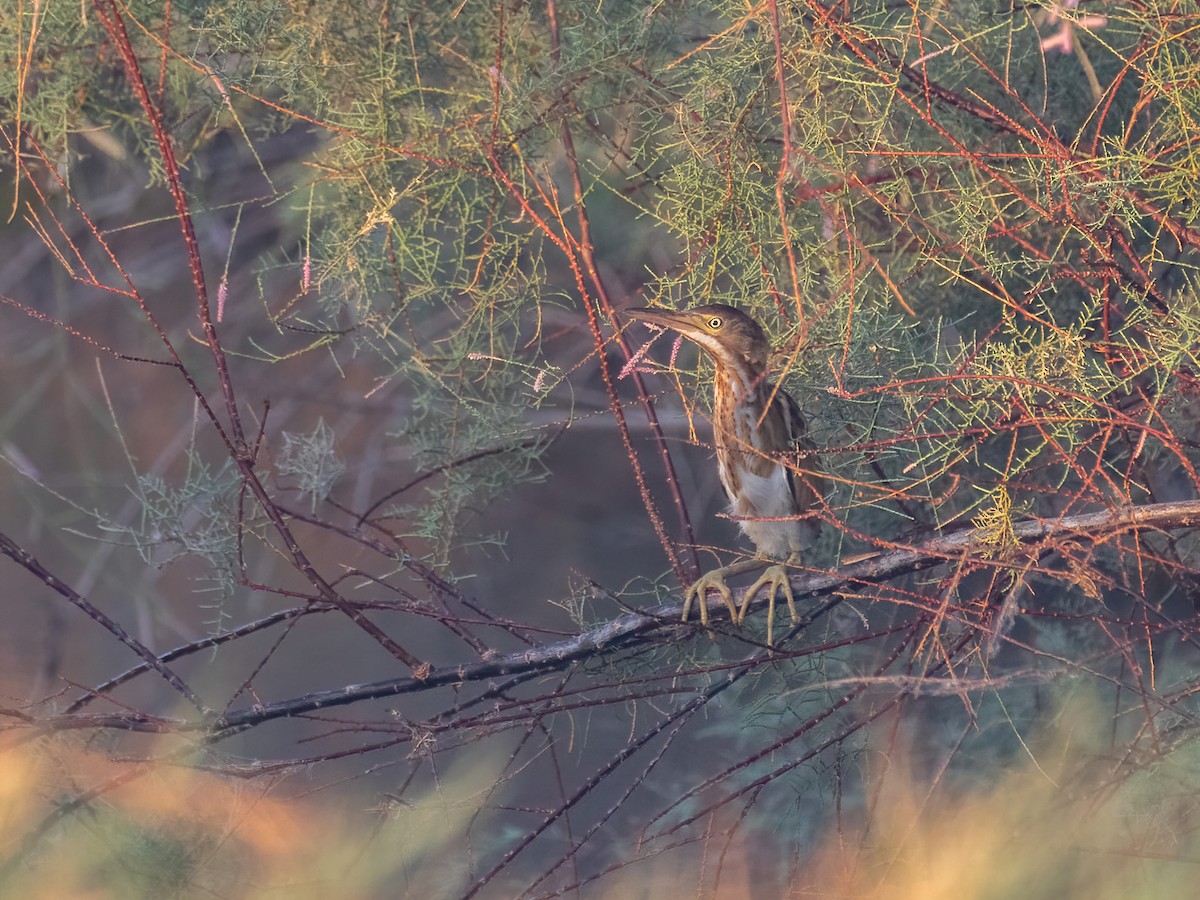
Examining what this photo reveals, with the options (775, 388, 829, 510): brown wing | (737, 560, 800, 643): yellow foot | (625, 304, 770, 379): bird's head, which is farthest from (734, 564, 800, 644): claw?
(625, 304, 770, 379): bird's head

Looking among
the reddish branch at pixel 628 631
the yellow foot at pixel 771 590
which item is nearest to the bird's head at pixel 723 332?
the yellow foot at pixel 771 590

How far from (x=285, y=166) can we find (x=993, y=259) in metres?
1.58

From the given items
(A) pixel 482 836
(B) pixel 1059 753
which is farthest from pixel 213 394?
(B) pixel 1059 753

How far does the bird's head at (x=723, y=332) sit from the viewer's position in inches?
66.9

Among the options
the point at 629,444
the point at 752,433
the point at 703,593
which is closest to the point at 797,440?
the point at 752,433

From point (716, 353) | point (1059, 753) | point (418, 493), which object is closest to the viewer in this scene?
point (1059, 753)

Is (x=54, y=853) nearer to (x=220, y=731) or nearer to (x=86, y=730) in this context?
(x=86, y=730)

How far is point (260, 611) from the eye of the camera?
2893mm

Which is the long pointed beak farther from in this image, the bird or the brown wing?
the brown wing

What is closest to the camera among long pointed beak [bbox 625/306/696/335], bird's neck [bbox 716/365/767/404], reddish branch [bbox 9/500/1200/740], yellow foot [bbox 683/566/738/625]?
reddish branch [bbox 9/500/1200/740]

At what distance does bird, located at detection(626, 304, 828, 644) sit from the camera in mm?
1706

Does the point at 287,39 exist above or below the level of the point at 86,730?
above

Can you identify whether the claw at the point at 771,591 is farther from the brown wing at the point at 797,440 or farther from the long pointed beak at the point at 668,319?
the long pointed beak at the point at 668,319

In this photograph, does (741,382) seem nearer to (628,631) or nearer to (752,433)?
(752,433)
